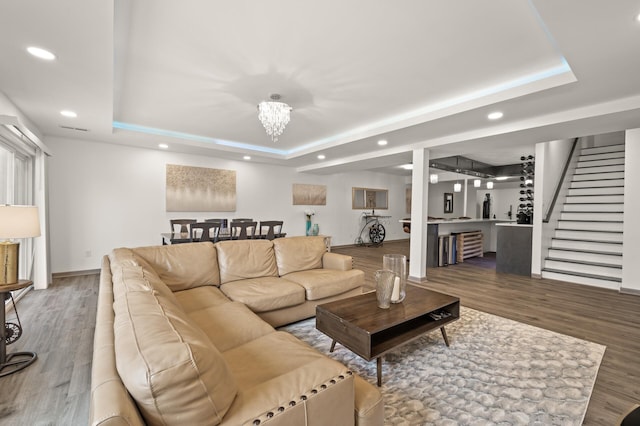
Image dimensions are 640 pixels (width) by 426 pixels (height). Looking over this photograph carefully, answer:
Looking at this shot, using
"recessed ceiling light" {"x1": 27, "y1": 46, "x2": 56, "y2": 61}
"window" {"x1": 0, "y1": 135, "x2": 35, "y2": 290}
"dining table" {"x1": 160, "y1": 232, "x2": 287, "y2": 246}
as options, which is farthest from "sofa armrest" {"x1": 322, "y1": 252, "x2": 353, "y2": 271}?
"window" {"x1": 0, "y1": 135, "x2": 35, "y2": 290}

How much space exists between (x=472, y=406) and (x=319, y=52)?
2883mm

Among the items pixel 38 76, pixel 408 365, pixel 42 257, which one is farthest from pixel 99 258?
pixel 408 365

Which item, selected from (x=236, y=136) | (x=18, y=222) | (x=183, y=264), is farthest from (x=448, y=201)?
(x=18, y=222)

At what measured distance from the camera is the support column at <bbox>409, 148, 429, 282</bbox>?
15.4ft

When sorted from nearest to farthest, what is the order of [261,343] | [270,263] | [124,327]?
[124,327] < [261,343] < [270,263]

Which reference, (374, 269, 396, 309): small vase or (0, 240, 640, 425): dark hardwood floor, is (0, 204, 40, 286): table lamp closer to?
(0, 240, 640, 425): dark hardwood floor

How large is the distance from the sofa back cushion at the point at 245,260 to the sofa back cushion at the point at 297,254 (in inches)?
3.7

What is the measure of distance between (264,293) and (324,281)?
2.22 ft

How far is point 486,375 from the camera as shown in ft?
6.71

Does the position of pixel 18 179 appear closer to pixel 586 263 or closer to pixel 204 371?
pixel 204 371

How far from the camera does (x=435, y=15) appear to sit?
6.41ft

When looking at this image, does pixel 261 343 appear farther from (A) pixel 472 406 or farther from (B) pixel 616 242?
(B) pixel 616 242

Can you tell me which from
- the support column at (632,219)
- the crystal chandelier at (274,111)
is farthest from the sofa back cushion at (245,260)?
the support column at (632,219)

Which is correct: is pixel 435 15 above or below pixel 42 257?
above
